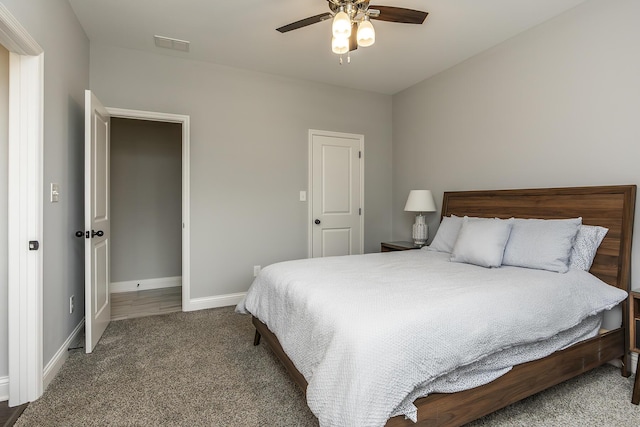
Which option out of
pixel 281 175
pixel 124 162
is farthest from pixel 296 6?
pixel 124 162

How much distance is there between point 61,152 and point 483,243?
10.3 ft

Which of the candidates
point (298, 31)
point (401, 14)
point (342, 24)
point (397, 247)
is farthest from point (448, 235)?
point (298, 31)

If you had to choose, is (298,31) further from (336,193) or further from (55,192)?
(55,192)

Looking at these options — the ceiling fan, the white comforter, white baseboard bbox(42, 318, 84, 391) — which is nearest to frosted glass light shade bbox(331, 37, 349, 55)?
the ceiling fan

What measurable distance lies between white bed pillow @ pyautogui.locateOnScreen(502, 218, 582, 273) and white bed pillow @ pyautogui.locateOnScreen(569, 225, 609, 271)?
0.06 meters

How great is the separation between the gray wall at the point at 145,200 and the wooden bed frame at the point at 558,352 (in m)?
2.66

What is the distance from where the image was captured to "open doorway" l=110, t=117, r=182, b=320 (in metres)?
4.30

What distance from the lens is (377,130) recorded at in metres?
4.52

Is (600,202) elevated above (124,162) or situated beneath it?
situated beneath

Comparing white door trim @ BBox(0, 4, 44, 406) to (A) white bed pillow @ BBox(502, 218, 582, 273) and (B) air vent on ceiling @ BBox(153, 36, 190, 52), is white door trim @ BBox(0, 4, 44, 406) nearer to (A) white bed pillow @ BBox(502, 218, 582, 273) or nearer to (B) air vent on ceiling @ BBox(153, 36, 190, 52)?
(B) air vent on ceiling @ BBox(153, 36, 190, 52)

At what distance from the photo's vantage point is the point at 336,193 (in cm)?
423

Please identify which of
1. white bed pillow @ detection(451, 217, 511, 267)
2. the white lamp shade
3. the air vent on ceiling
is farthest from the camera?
the white lamp shade

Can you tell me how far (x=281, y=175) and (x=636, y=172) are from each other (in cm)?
311

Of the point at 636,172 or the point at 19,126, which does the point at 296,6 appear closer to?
the point at 19,126
